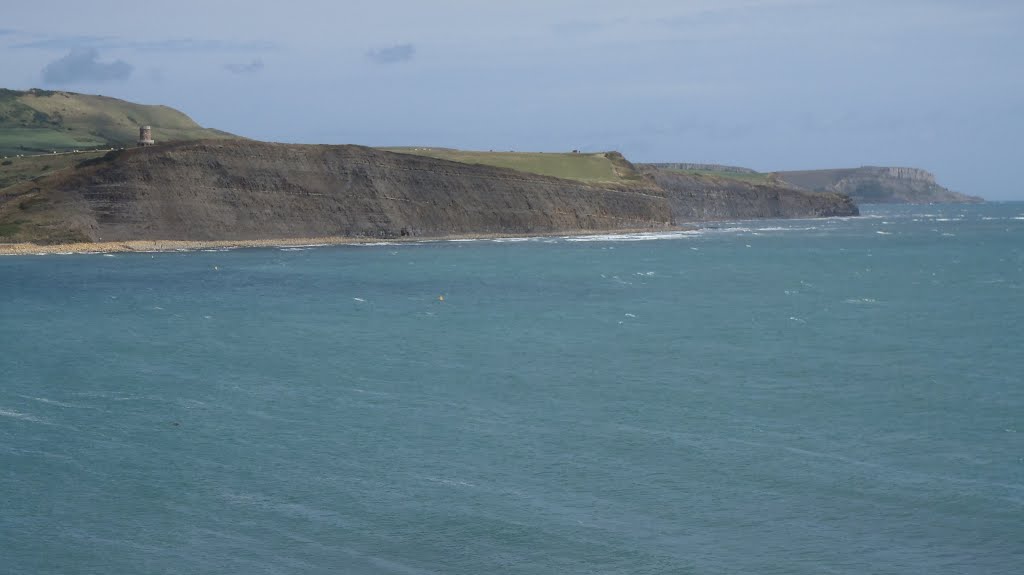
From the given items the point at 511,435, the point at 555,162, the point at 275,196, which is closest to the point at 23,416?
the point at 511,435

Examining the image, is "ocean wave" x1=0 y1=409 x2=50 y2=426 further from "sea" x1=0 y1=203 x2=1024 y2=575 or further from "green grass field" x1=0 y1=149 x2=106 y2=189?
"green grass field" x1=0 y1=149 x2=106 y2=189

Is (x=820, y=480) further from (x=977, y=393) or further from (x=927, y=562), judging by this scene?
(x=977, y=393)

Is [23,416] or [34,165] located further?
[34,165]

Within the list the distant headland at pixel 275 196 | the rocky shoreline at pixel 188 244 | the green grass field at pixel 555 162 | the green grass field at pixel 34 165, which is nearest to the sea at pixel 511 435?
the rocky shoreline at pixel 188 244

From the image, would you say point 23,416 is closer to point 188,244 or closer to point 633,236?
point 188,244

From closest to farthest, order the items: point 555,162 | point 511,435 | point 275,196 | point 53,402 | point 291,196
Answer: point 511,435 → point 53,402 → point 275,196 → point 291,196 → point 555,162

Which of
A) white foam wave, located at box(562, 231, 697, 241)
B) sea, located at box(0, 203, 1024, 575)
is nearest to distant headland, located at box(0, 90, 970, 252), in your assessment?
white foam wave, located at box(562, 231, 697, 241)

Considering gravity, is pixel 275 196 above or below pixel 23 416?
above
